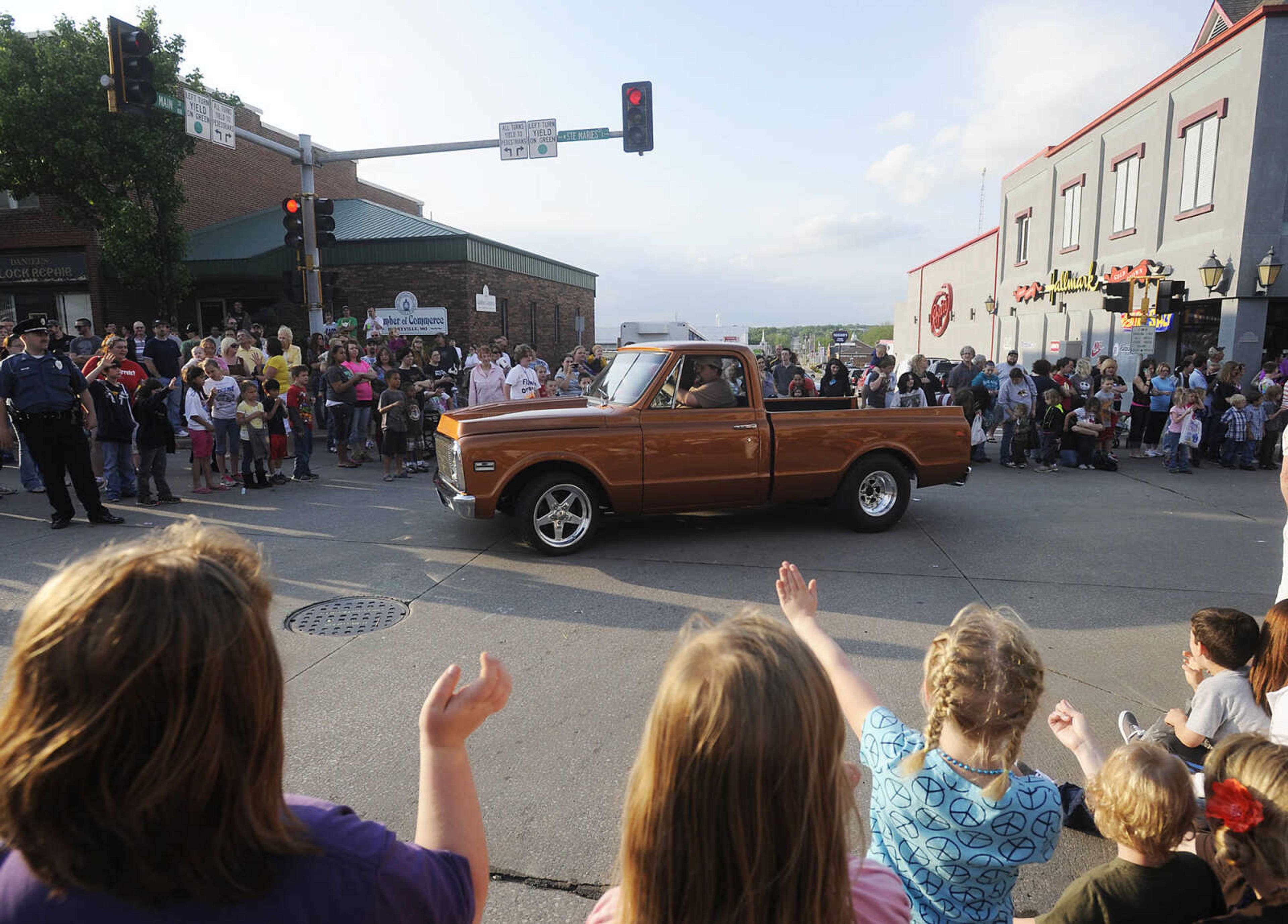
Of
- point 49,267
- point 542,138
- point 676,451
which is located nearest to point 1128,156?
point 542,138

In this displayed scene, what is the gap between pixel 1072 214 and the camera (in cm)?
2339

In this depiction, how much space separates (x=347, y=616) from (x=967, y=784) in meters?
4.70

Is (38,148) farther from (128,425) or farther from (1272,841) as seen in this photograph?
(1272,841)

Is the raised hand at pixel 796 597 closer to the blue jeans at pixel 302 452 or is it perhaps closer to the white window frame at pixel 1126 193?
the blue jeans at pixel 302 452

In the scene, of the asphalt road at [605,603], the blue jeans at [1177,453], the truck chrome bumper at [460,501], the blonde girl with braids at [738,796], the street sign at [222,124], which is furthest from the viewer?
the blue jeans at [1177,453]

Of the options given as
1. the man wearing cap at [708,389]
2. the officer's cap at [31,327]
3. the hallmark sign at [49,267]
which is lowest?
the man wearing cap at [708,389]

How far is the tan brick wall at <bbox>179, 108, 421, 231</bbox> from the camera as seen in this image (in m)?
25.5

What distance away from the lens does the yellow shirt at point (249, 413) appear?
9758 millimetres

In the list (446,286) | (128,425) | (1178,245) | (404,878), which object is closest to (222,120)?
(128,425)

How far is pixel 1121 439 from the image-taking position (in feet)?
54.3

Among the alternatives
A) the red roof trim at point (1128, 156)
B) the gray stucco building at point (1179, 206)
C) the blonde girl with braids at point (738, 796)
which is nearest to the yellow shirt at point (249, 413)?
the blonde girl with braids at point (738, 796)

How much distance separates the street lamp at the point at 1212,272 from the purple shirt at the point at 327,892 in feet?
62.4

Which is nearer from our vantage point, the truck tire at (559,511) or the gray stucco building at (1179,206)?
the truck tire at (559,511)

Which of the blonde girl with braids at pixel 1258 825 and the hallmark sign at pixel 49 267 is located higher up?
the hallmark sign at pixel 49 267
